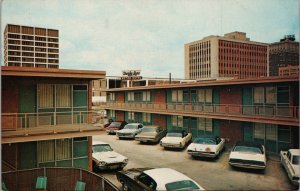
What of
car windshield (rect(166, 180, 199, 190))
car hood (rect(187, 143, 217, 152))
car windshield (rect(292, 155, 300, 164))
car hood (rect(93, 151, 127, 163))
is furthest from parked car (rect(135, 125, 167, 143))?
car windshield (rect(166, 180, 199, 190))

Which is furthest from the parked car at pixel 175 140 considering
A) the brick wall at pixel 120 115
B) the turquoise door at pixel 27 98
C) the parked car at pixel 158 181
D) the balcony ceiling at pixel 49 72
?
the brick wall at pixel 120 115

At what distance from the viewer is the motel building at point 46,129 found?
36.7 feet

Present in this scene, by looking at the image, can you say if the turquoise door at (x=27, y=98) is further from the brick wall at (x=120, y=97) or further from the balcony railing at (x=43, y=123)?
the brick wall at (x=120, y=97)

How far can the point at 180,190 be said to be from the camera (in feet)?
29.8

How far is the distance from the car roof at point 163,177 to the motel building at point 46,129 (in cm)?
187

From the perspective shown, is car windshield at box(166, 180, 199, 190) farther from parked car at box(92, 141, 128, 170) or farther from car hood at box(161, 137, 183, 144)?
car hood at box(161, 137, 183, 144)

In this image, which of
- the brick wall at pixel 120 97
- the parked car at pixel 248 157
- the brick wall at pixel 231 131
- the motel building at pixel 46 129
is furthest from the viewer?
the brick wall at pixel 120 97

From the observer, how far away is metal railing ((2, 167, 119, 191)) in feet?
35.4

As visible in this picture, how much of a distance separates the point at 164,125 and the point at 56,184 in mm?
17890

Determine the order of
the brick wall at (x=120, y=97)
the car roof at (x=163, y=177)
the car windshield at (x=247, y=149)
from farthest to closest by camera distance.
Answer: the brick wall at (x=120, y=97), the car windshield at (x=247, y=149), the car roof at (x=163, y=177)

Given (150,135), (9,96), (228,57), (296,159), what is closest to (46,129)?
(9,96)

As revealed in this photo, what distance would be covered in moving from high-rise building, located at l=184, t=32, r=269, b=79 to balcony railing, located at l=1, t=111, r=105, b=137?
13124 cm

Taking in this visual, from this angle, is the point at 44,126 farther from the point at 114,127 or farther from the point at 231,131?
the point at 114,127

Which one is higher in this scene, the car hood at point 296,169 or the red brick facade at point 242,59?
the red brick facade at point 242,59
